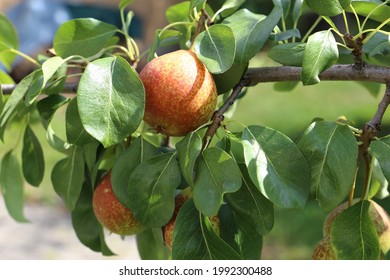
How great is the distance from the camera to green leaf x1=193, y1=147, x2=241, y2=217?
75cm

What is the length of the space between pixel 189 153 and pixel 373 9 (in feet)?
0.98

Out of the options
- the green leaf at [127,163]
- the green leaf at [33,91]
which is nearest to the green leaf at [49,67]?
the green leaf at [33,91]

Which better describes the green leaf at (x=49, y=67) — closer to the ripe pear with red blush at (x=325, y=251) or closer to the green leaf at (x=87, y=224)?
the green leaf at (x=87, y=224)

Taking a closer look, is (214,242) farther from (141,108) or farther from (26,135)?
(26,135)

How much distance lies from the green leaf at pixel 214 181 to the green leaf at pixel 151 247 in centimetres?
32

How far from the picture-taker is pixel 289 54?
826 millimetres

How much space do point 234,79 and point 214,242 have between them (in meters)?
0.21

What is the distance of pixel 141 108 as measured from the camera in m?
0.76

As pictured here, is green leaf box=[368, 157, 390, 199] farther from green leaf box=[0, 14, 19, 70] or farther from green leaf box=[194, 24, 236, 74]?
green leaf box=[0, 14, 19, 70]

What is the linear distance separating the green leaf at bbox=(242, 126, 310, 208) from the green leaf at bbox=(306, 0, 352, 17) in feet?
0.50

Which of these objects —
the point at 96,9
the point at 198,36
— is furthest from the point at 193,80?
the point at 96,9

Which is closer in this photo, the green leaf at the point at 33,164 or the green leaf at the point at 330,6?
the green leaf at the point at 330,6

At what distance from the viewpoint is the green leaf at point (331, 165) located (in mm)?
780

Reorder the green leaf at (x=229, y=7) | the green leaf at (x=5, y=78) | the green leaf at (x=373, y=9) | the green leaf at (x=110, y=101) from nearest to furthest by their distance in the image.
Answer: the green leaf at (x=110, y=101) → the green leaf at (x=373, y=9) → the green leaf at (x=229, y=7) → the green leaf at (x=5, y=78)
